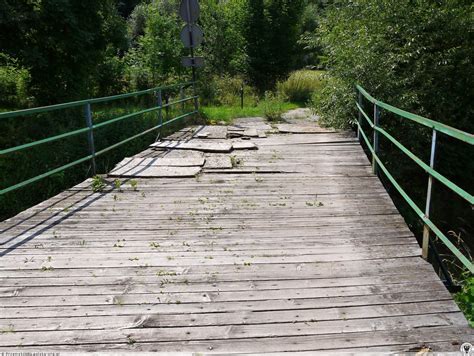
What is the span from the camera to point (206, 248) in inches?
166

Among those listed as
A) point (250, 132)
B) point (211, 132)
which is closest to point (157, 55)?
point (211, 132)

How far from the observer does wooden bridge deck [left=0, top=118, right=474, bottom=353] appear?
2.82 m

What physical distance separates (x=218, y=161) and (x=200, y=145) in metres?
1.42

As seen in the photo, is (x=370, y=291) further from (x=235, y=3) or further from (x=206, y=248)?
(x=235, y=3)

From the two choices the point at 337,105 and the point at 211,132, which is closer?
the point at 337,105

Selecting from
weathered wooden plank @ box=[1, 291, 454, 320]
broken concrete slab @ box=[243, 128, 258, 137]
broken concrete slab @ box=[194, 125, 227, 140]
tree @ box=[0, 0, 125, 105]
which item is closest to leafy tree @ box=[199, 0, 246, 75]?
tree @ box=[0, 0, 125, 105]

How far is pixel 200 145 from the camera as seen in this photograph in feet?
29.9

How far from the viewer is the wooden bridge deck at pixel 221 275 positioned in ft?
9.27

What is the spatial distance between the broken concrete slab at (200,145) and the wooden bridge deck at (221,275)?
2.64 metres

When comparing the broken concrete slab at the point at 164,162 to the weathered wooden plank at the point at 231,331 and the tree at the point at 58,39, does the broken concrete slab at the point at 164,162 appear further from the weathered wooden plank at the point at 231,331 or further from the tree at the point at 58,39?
the tree at the point at 58,39

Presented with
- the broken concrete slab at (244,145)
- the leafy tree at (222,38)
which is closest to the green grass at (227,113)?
the broken concrete slab at (244,145)

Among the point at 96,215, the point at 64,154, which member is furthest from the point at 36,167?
the point at 96,215

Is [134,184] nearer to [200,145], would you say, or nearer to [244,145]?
[200,145]

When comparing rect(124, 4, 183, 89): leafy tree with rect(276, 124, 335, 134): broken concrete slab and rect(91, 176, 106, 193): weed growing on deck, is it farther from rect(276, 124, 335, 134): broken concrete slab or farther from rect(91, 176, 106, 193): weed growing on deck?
rect(91, 176, 106, 193): weed growing on deck
